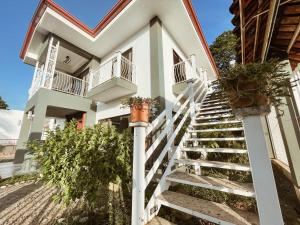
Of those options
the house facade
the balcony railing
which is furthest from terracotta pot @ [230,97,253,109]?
the balcony railing

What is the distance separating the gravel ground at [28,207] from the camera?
9.32ft

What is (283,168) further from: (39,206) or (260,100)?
(39,206)

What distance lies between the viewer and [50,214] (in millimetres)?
3029

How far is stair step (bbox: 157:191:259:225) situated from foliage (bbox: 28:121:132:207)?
4.22 feet

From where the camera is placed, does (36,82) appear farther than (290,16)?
Yes

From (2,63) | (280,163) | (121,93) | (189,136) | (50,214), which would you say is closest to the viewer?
(50,214)

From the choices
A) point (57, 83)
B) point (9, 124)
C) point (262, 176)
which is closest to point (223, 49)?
point (57, 83)

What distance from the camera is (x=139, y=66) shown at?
6.44 meters

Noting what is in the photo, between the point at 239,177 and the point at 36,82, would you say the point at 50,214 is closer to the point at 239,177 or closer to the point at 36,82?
the point at 239,177

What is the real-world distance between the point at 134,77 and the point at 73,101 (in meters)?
3.33

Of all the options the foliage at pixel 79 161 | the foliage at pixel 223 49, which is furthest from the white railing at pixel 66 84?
the foliage at pixel 223 49

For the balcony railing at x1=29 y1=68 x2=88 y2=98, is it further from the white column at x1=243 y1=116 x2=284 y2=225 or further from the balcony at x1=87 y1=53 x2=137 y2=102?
the white column at x1=243 y1=116 x2=284 y2=225

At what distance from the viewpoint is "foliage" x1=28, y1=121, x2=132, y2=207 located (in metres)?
2.50

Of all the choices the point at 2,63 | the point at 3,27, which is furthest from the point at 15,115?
the point at 3,27
